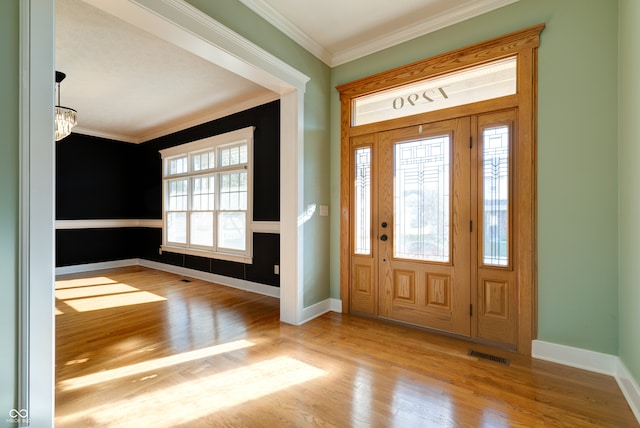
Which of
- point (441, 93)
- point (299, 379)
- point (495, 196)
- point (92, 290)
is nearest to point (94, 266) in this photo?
point (92, 290)

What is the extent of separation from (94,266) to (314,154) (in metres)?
5.77

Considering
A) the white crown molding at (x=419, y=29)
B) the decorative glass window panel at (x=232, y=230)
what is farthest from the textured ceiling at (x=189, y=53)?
the decorative glass window panel at (x=232, y=230)

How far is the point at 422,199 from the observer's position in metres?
3.04

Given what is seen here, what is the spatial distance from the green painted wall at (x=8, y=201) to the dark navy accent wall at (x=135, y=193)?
3.03 meters

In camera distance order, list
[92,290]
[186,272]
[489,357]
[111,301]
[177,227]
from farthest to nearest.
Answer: [177,227] → [186,272] → [92,290] → [111,301] → [489,357]

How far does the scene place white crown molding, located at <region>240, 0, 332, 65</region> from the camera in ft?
8.71

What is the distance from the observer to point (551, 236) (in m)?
2.38

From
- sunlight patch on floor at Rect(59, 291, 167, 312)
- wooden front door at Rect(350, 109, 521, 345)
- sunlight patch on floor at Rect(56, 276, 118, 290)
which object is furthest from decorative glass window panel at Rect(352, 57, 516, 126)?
sunlight patch on floor at Rect(56, 276, 118, 290)

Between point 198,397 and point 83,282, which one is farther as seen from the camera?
point 83,282

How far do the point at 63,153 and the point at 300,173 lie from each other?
5576 millimetres

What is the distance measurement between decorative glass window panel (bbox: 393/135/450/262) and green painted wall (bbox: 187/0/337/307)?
88cm

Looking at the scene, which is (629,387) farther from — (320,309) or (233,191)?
(233,191)

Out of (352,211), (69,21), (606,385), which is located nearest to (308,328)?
(352,211)

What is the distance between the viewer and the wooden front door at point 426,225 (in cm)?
280
